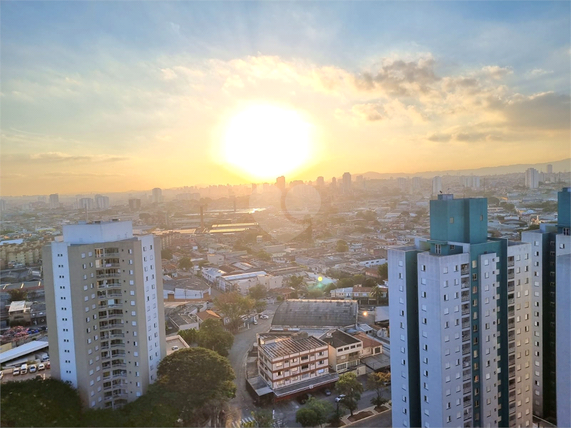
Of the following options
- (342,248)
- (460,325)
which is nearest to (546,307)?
(460,325)

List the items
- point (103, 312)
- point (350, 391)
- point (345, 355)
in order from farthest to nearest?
1. point (345, 355)
2. point (350, 391)
3. point (103, 312)

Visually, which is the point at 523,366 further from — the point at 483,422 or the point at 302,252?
the point at 302,252

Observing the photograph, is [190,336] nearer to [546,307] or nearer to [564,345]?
[546,307]

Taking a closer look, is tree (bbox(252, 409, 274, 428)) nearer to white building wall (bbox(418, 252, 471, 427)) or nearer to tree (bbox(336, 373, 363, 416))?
tree (bbox(336, 373, 363, 416))

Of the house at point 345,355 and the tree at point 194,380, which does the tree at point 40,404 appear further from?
the house at point 345,355

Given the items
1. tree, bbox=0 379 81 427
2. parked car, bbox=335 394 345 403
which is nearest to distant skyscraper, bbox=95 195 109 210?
tree, bbox=0 379 81 427

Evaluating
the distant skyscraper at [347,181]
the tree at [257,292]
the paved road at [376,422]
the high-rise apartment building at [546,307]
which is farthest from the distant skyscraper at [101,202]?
the high-rise apartment building at [546,307]
